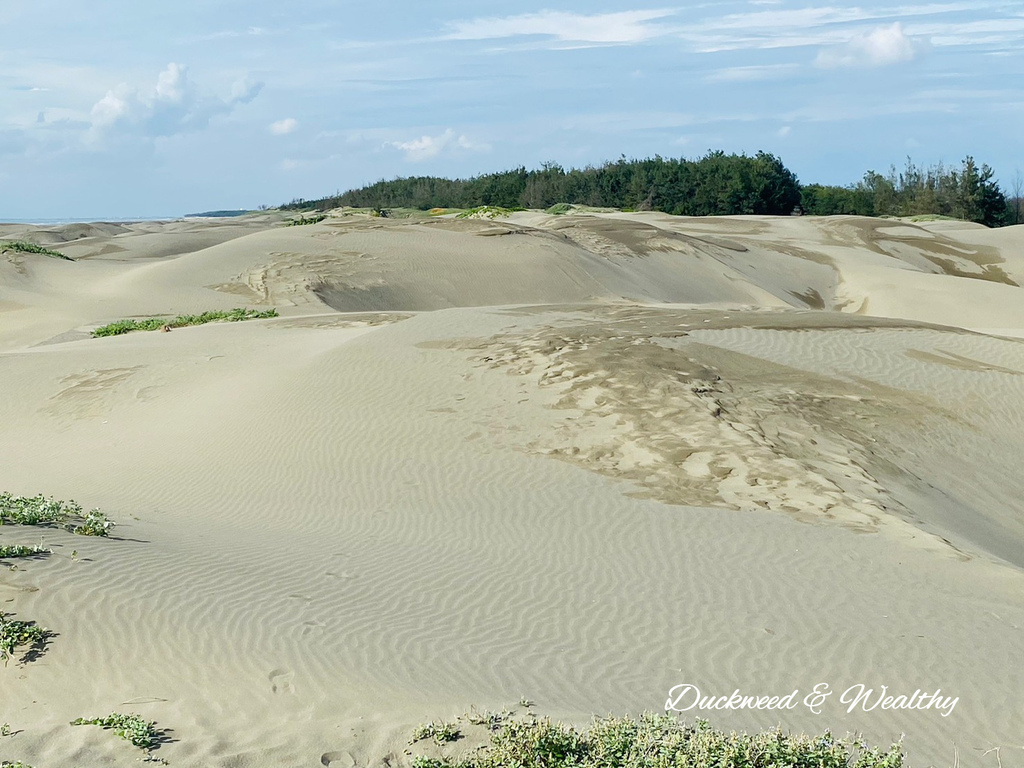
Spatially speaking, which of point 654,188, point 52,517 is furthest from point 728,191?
point 52,517

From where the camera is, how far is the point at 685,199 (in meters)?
60.9

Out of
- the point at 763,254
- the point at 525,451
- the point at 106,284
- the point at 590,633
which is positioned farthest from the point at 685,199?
the point at 590,633

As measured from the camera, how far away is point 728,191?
58.8m

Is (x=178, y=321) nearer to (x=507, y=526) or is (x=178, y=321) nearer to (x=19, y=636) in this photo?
(x=507, y=526)

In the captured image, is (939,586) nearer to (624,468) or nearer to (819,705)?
(819,705)

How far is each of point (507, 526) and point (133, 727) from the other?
13.3ft

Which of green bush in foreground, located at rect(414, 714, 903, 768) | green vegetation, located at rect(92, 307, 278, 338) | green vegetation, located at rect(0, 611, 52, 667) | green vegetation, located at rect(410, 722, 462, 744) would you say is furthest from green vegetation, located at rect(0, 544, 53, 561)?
green vegetation, located at rect(92, 307, 278, 338)

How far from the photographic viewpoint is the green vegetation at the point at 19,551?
521cm

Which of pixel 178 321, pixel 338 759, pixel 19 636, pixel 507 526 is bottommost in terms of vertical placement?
pixel 507 526

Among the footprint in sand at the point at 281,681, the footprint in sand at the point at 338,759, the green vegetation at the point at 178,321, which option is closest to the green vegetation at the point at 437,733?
the footprint in sand at the point at 338,759

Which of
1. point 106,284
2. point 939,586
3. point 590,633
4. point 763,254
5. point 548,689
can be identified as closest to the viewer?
point 548,689

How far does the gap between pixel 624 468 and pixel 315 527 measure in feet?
9.79

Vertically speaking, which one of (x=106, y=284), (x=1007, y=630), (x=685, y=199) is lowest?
(x=1007, y=630)

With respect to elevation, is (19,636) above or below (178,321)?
below
